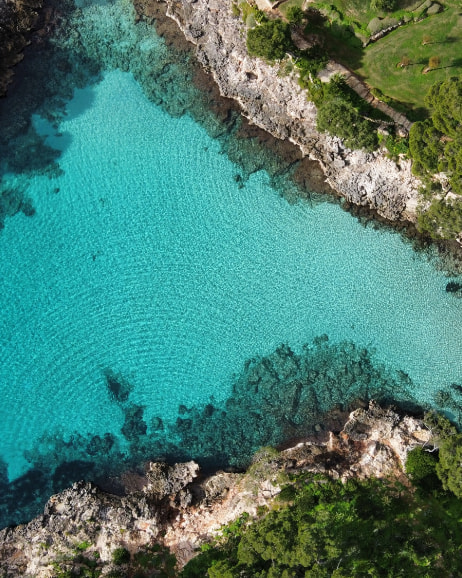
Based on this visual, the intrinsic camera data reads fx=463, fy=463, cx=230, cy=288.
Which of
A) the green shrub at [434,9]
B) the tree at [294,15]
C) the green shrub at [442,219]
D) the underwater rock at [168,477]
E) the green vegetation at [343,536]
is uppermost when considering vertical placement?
the green shrub at [434,9]

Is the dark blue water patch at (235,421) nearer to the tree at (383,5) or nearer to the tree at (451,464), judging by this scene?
the tree at (451,464)

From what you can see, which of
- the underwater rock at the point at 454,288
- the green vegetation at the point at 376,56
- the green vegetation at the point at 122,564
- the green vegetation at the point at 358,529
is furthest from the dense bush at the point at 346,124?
the green vegetation at the point at 122,564

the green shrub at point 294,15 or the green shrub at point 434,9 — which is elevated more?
the green shrub at point 434,9

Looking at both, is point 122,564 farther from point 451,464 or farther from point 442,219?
point 442,219

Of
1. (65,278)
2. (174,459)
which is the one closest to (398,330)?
(174,459)

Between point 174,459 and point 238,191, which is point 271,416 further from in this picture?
point 238,191

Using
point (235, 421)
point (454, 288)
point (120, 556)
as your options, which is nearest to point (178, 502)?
point (120, 556)

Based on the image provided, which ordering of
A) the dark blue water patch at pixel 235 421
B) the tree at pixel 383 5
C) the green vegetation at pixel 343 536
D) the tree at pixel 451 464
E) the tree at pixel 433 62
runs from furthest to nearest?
1. the dark blue water patch at pixel 235 421
2. the tree at pixel 433 62
3. the tree at pixel 383 5
4. the tree at pixel 451 464
5. the green vegetation at pixel 343 536

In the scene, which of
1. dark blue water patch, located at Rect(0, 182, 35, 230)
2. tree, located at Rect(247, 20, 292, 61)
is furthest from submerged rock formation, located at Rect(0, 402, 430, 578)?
tree, located at Rect(247, 20, 292, 61)
